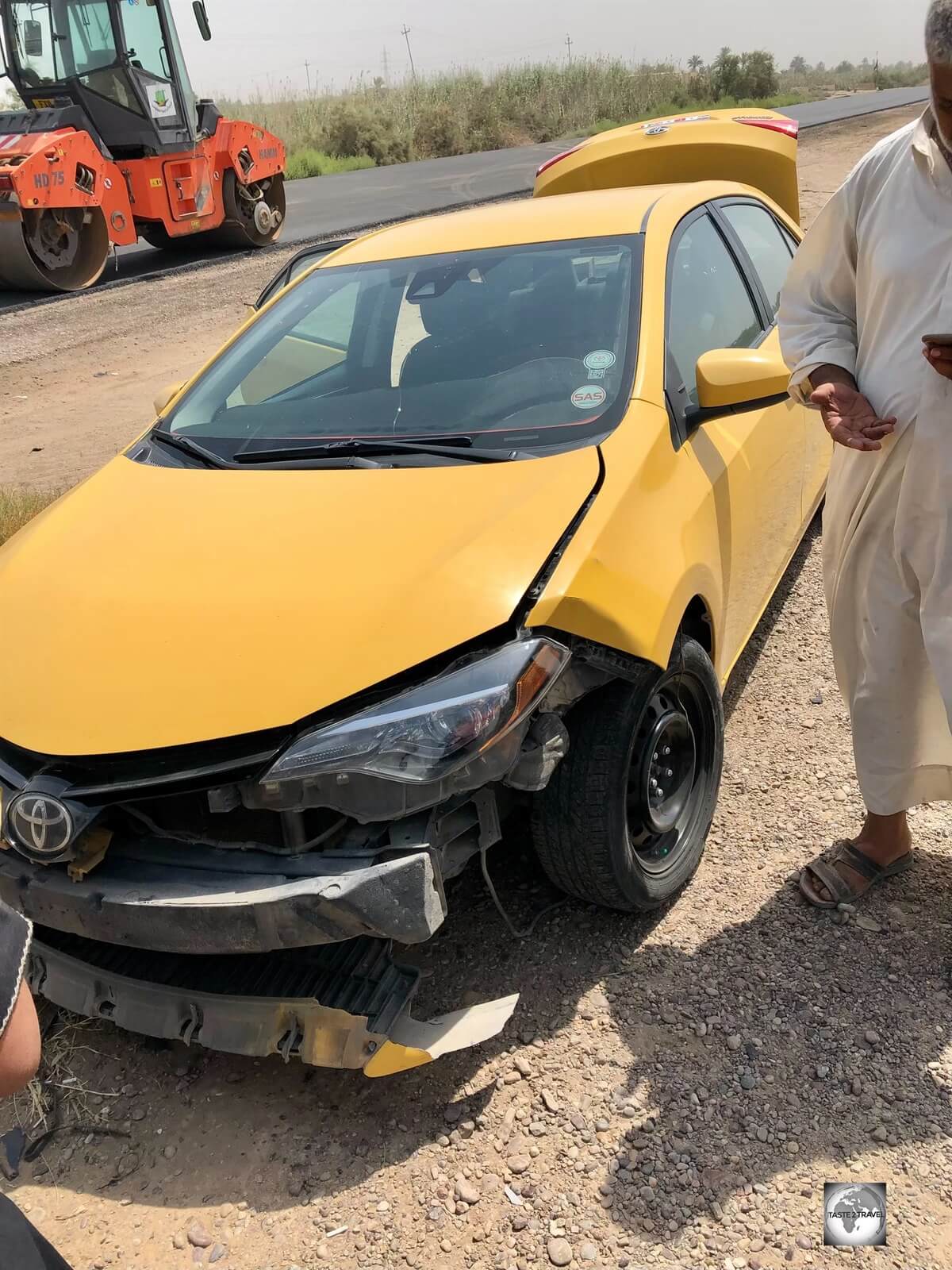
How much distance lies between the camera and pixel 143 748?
1.99 meters

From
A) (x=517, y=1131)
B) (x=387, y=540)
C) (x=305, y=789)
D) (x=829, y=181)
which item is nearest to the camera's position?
(x=305, y=789)

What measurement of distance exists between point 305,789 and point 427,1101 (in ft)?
2.64

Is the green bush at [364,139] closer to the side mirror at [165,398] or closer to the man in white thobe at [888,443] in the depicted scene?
the side mirror at [165,398]

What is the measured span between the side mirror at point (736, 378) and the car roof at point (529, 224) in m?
0.65

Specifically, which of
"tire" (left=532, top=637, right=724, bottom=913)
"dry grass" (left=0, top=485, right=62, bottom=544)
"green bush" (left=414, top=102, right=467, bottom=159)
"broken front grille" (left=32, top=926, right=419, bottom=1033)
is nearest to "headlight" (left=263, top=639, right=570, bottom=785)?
"tire" (left=532, top=637, right=724, bottom=913)

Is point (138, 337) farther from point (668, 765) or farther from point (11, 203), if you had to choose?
point (668, 765)

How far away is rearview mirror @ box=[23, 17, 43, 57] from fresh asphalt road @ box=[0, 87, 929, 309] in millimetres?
2444

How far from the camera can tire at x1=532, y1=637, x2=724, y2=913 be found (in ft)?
7.75

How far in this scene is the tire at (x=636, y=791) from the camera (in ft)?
7.75

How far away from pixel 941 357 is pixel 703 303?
1346mm

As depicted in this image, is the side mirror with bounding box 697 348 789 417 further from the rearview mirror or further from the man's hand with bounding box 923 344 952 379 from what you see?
the rearview mirror

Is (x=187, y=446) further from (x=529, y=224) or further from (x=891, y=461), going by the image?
(x=891, y=461)

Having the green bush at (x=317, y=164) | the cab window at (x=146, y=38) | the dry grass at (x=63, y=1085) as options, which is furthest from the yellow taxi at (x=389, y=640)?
the green bush at (x=317, y=164)

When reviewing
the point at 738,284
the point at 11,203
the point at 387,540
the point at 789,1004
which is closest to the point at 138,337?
the point at 11,203
